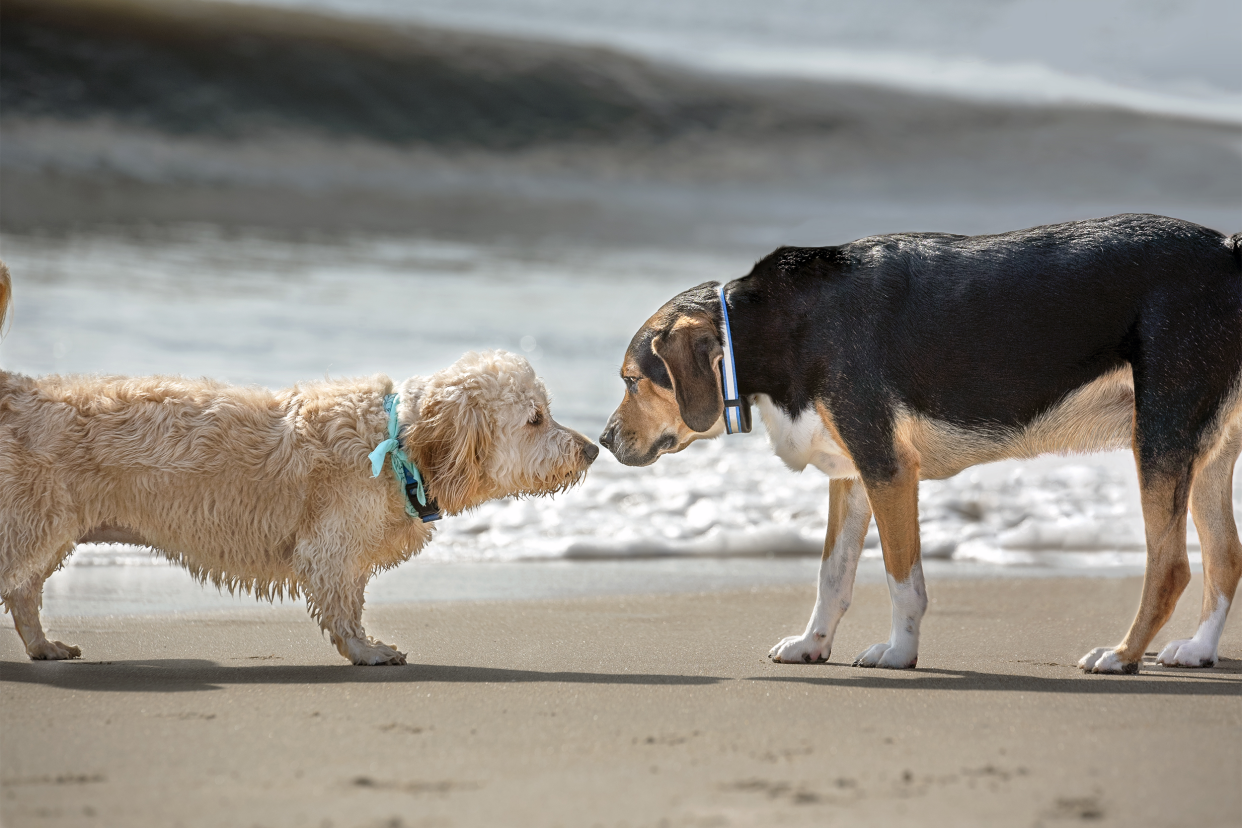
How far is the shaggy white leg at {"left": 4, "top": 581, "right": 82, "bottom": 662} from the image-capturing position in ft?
16.6

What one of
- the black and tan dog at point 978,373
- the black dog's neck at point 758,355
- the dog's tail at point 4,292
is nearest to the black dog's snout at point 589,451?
the black and tan dog at point 978,373

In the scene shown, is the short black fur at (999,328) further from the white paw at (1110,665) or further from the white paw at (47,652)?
the white paw at (47,652)

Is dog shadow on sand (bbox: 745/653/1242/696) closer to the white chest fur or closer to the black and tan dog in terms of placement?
the black and tan dog

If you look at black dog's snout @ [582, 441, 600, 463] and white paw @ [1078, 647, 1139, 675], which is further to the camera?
black dog's snout @ [582, 441, 600, 463]

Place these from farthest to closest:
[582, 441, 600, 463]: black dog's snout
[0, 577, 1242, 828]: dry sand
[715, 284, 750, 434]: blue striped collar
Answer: [582, 441, 600, 463]: black dog's snout
[715, 284, 750, 434]: blue striped collar
[0, 577, 1242, 828]: dry sand

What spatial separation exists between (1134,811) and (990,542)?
18.7 ft

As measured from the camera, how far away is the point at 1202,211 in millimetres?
37812

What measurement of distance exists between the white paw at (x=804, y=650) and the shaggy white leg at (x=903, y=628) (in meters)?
0.20

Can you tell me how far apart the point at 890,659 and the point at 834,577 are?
459 mm

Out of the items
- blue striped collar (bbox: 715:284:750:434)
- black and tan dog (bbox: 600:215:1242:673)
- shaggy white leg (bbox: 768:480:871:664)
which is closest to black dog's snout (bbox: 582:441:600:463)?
black and tan dog (bbox: 600:215:1242:673)

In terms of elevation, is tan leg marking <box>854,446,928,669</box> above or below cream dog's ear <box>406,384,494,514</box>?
below

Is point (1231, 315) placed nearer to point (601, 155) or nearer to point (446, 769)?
point (446, 769)

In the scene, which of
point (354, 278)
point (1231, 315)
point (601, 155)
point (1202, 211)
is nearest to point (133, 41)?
point (601, 155)

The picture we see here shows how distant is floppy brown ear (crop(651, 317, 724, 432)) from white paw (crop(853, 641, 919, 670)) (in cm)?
116
